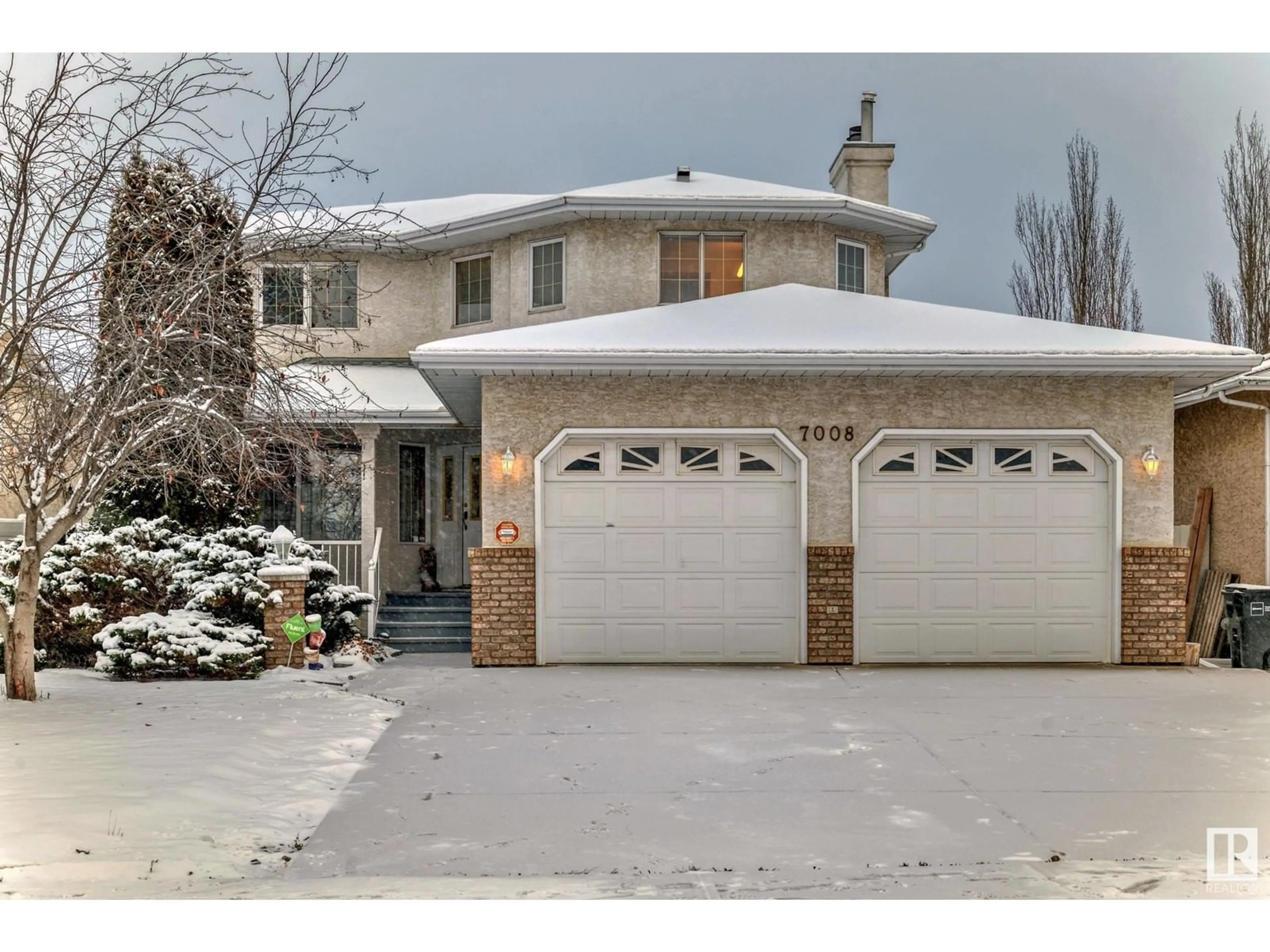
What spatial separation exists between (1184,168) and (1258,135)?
202cm

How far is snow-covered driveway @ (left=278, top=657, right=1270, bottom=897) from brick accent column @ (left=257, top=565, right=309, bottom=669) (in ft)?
4.04

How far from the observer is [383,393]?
1390 centimetres

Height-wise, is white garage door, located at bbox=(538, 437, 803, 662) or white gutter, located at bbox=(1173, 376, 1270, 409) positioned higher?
white gutter, located at bbox=(1173, 376, 1270, 409)

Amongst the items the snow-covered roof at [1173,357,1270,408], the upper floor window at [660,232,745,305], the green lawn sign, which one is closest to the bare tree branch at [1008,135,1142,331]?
the snow-covered roof at [1173,357,1270,408]

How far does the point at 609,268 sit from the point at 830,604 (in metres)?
6.59

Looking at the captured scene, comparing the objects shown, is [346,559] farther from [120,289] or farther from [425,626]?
[120,289]

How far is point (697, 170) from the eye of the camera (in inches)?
632

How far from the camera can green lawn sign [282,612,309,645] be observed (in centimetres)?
941

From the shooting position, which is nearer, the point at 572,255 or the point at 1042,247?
the point at 572,255

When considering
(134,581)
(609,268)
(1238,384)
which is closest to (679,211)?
(609,268)

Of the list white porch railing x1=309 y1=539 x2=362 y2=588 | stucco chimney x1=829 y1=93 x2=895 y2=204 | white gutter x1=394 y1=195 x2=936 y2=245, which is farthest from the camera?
stucco chimney x1=829 y1=93 x2=895 y2=204

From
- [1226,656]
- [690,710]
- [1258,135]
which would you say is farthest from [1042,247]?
[690,710]

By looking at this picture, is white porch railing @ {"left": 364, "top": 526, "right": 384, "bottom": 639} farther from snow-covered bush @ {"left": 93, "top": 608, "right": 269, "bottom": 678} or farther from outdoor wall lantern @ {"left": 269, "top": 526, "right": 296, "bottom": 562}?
snow-covered bush @ {"left": 93, "top": 608, "right": 269, "bottom": 678}

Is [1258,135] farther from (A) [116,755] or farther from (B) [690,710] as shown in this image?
(A) [116,755]
